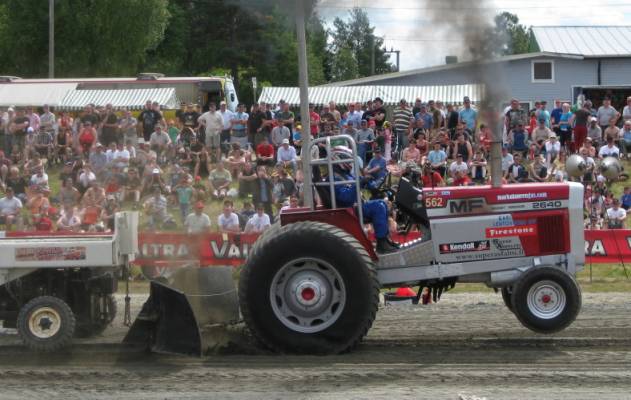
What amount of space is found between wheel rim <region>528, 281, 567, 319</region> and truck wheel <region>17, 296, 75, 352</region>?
404 centimetres

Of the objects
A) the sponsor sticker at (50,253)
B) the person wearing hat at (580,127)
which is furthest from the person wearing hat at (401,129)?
the sponsor sticker at (50,253)

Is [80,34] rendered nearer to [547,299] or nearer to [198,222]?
[198,222]

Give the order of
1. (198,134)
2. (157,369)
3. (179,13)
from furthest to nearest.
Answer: (179,13), (198,134), (157,369)

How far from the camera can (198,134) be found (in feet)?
66.6

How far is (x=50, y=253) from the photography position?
8.66m

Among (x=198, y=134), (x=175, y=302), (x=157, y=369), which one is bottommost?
(x=157, y=369)

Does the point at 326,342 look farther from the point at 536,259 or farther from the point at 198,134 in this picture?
the point at 198,134

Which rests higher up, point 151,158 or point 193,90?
point 193,90

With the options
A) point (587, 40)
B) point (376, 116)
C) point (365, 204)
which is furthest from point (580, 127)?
point (587, 40)

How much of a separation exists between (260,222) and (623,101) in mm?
21641

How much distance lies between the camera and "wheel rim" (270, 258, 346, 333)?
8.31 meters

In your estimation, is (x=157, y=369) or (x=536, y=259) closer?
(x=157, y=369)

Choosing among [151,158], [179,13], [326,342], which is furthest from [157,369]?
[179,13]

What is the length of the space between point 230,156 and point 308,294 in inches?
417
